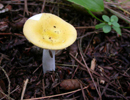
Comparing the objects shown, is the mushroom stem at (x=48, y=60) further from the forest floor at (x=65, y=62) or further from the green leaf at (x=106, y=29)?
the green leaf at (x=106, y=29)

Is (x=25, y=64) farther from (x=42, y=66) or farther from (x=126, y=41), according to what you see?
(x=126, y=41)

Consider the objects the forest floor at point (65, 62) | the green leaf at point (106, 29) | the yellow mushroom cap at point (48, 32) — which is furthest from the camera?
the green leaf at point (106, 29)

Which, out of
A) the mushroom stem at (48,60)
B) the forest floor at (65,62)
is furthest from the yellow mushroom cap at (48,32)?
the forest floor at (65,62)

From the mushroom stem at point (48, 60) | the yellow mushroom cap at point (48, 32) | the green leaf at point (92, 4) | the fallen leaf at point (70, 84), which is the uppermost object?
the green leaf at point (92, 4)

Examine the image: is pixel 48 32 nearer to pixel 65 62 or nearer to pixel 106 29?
pixel 65 62

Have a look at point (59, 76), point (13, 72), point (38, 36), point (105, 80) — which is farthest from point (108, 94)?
point (13, 72)

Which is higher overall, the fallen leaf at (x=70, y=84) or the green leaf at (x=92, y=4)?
the green leaf at (x=92, y=4)

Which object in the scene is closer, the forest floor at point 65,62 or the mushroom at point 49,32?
the mushroom at point 49,32

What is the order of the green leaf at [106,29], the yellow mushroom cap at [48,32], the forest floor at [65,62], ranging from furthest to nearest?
the green leaf at [106,29], the forest floor at [65,62], the yellow mushroom cap at [48,32]

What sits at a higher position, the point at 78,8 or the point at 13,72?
the point at 78,8
